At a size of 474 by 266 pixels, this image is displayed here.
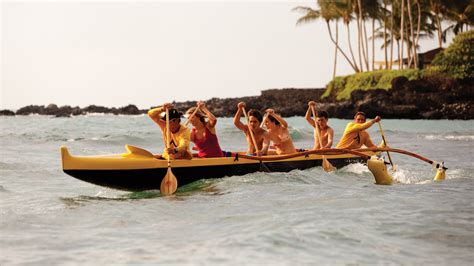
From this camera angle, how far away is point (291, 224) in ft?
20.3

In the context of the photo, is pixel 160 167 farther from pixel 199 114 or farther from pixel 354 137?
pixel 354 137

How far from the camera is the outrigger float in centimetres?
771

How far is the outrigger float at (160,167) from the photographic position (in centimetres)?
771

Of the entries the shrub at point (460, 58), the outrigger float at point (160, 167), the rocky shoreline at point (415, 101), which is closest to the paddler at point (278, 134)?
the outrigger float at point (160, 167)

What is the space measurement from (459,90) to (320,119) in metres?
28.9

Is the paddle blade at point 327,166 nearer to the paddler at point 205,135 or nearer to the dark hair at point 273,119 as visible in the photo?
the dark hair at point 273,119

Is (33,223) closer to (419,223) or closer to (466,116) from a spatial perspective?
(419,223)

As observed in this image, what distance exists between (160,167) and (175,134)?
1.73 feet

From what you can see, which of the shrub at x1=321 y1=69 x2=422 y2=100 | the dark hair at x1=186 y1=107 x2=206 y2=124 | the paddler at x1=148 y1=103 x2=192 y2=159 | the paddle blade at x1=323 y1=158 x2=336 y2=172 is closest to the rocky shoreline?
the shrub at x1=321 y1=69 x2=422 y2=100

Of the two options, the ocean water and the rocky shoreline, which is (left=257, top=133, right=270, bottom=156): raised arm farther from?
the rocky shoreline

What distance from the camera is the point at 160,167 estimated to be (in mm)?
8141

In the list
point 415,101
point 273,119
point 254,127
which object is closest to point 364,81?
point 415,101

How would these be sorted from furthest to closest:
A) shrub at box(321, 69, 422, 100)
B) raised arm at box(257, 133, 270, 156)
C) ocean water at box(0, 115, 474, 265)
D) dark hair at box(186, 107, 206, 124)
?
shrub at box(321, 69, 422, 100), raised arm at box(257, 133, 270, 156), dark hair at box(186, 107, 206, 124), ocean water at box(0, 115, 474, 265)

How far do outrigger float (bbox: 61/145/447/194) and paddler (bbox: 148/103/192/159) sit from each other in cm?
13
